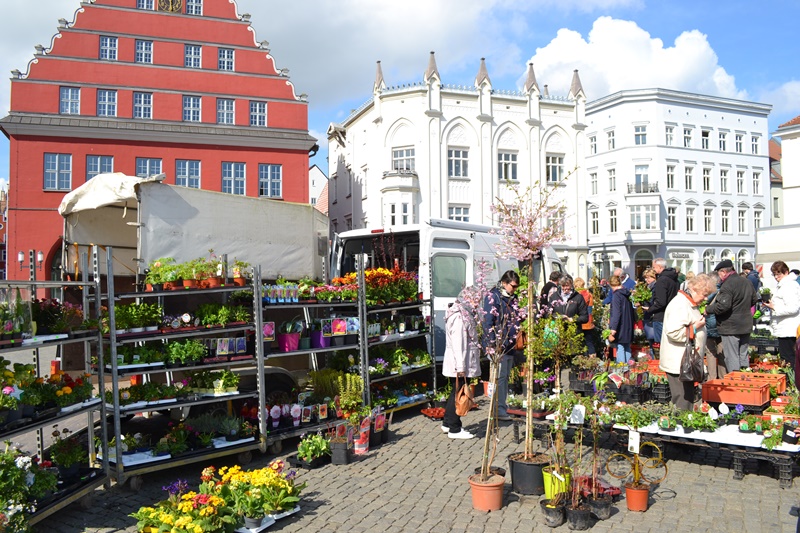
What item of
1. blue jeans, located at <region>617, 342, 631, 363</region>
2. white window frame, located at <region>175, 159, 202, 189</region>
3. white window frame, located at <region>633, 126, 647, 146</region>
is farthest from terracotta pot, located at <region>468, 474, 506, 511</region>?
white window frame, located at <region>633, 126, 647, 146</region>

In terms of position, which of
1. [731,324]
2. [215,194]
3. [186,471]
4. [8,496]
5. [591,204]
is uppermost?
[591,204]

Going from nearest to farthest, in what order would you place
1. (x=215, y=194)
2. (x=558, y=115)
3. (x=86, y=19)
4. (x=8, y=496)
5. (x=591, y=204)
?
(x=8, y=496), (x=215, y=194), (x=86, y=19), (x=558, y=115), (x=591, y=204)

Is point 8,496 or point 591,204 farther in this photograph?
point 591,204

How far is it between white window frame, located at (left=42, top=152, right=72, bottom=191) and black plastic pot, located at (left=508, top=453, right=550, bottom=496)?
94.2 feet

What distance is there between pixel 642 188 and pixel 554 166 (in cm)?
1133

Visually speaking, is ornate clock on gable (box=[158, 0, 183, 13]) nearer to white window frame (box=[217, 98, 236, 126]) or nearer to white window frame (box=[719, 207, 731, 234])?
white window frame (box=[217, 98, 236, 126])

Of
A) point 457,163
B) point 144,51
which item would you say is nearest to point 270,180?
point 144,51

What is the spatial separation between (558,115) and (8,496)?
1569 inches

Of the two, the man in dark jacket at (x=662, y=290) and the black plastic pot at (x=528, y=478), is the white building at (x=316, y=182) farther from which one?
the black plastic pot at (x=528, y=478)

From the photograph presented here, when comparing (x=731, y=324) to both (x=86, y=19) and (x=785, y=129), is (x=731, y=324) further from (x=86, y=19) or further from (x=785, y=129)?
(x=785, y=129)

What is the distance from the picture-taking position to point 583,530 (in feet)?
18.0

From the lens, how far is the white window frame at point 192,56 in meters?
31.8

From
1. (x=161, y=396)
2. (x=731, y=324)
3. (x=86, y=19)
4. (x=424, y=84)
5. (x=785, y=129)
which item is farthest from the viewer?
(x=785, y=129)

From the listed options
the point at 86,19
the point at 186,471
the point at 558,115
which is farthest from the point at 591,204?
the point at 186,471
